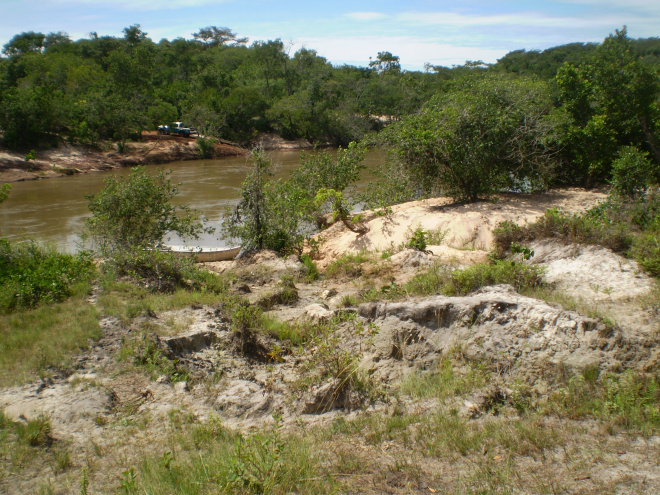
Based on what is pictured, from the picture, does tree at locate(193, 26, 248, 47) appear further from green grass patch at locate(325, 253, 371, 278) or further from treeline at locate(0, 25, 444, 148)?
green grass patch at locate(325, 253, 371, 278)

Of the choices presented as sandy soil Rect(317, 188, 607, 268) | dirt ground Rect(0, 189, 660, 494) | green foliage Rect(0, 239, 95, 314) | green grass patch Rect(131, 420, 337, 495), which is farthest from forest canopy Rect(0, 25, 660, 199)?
green grass patch Rect(131, 420, 337, 495)

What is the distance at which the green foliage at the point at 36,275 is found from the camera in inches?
264

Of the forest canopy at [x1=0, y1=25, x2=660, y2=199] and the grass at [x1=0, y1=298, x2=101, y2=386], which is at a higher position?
the forest canopy at [x1=0, y1=25, x2=660, y2=199]

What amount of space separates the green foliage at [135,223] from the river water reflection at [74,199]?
2.33 metres

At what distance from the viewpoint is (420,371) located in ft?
17.5

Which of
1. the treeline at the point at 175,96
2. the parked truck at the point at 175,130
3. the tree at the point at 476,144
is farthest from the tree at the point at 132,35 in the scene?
the tree at the point at 476,144

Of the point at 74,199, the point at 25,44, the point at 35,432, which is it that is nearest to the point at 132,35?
the point at 25,44

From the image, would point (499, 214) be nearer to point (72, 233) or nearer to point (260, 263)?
point (260, 263)

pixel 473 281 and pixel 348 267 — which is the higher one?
pixel 473 281

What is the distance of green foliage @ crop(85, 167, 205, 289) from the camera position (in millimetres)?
8352

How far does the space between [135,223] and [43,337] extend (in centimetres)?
391

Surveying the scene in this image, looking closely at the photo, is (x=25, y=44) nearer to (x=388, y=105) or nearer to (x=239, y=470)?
(x=388, y=105)

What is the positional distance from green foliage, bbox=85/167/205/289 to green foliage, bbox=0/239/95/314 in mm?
664

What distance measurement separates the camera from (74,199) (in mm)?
23266
